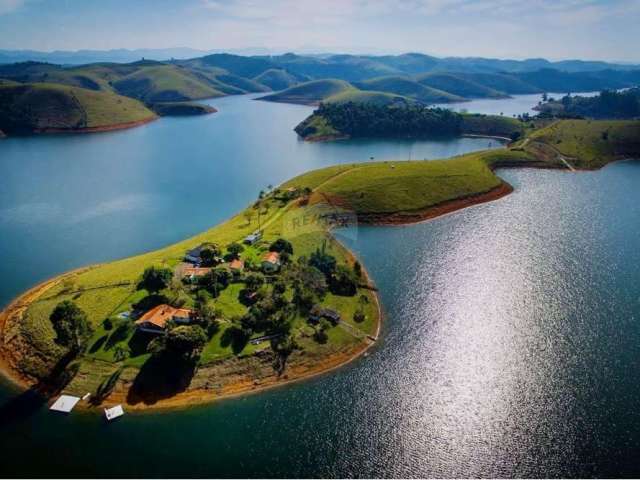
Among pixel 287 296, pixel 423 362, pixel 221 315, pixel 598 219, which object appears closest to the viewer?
pixel 423 362

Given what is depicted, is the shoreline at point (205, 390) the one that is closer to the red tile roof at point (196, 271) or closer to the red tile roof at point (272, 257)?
the red tile roof at point (272, 257)

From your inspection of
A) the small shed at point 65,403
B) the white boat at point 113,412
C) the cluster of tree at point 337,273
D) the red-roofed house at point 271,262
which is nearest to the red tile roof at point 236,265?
the red-roofed house at point 271,262

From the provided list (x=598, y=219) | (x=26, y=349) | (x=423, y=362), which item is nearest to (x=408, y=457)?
(x=423, y=362)

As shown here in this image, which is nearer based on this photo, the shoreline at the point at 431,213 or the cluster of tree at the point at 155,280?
the cluster of tree at the point at 155,280

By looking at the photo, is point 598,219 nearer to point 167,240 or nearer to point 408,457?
point 408,457

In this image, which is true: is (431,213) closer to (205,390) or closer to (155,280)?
(155,280)

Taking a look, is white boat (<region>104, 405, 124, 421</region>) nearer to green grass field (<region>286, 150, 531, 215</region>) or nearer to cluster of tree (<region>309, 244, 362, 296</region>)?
cluster of tree (<region>309, 244, 362, 296</region>)

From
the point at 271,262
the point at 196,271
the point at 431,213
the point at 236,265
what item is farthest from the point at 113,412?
the point at 431,213
